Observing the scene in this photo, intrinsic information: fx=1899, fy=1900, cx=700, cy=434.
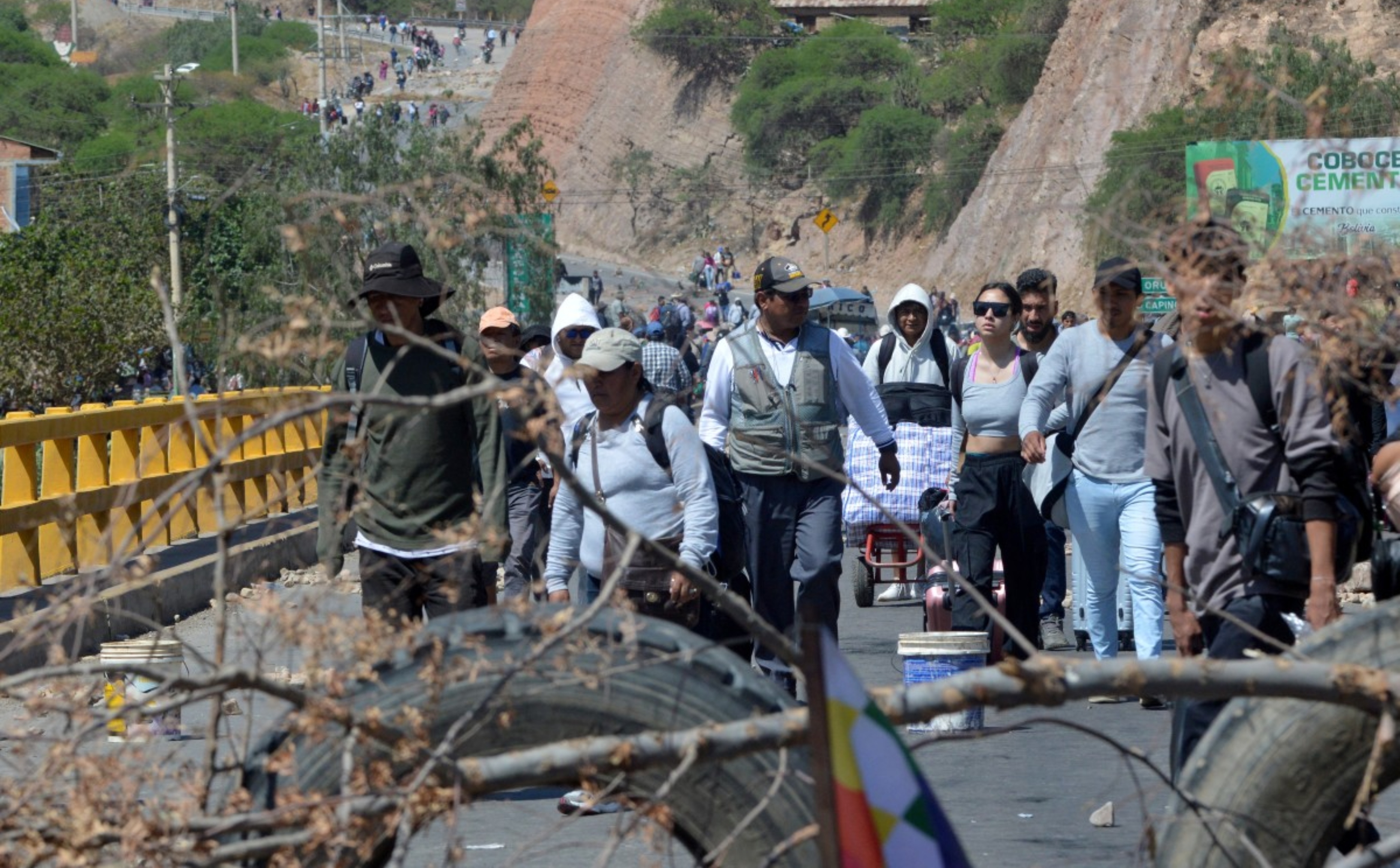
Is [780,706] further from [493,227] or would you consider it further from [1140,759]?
[493,227]

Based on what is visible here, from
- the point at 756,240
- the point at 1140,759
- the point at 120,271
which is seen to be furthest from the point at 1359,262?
the point at 756,240

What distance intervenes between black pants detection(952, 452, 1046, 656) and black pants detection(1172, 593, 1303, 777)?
3.24m

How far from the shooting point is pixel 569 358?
875cm

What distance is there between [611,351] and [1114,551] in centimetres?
294

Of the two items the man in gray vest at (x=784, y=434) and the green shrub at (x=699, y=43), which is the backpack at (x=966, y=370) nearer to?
the man in gray vest at (x=784, y=434)

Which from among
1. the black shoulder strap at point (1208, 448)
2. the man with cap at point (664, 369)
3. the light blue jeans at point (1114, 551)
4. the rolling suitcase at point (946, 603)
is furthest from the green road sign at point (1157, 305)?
the black shoulder strap at point (1208, 448)

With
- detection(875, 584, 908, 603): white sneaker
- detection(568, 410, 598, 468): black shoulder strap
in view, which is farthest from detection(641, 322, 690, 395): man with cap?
detection(568, 410, 598, 468): black shoulder strap

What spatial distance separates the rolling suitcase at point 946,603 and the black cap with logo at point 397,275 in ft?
9.82

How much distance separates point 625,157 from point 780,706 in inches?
3739

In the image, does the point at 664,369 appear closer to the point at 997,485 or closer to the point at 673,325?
the point at 997,485

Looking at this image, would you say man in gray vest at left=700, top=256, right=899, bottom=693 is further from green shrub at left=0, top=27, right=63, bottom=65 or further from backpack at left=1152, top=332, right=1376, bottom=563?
green shrub at left=0, top=27, right=63, bottom=65

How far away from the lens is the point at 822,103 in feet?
300

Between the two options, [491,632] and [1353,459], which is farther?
[1353,459]

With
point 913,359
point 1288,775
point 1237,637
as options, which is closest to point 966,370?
point 913,359
